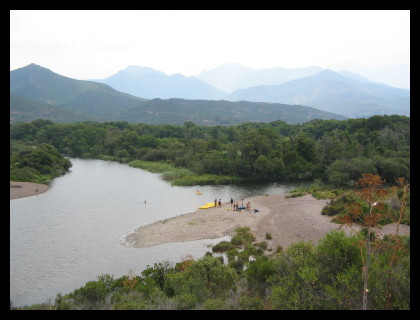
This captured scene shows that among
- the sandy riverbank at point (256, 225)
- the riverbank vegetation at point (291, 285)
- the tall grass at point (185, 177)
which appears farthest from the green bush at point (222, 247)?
the tall grass at point (185, 177)

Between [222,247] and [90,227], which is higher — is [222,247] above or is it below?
below

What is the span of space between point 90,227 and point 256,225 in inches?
619

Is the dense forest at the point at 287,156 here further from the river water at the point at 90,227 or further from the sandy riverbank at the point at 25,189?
the sandy riverbank at the point at 25,189

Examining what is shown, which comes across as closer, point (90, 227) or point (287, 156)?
point (90, 227)

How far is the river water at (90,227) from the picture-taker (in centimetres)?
2297

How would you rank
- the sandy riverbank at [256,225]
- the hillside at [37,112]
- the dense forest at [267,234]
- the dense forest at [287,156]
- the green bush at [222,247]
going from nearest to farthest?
the dense forest at [267,234], the green bush at [222,247], the sandy riverbank at [256,225], the dense forest at [287,156], the hillside at [37,112]

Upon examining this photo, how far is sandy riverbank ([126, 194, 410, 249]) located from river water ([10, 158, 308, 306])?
153 centimetres

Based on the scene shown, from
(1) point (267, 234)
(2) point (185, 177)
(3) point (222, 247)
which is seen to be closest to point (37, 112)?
(2) point (185, 177)

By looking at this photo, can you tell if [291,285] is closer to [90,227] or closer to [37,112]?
[90,227]

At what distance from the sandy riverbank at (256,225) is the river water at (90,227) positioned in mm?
1532

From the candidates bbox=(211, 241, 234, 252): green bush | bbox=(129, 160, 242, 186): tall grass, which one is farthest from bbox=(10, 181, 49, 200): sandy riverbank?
bbox=(211, 241, 234, 252): green bush

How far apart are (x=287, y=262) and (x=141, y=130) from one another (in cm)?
9358

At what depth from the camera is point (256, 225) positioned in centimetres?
3300

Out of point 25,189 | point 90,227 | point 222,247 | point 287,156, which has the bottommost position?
point 222,247
